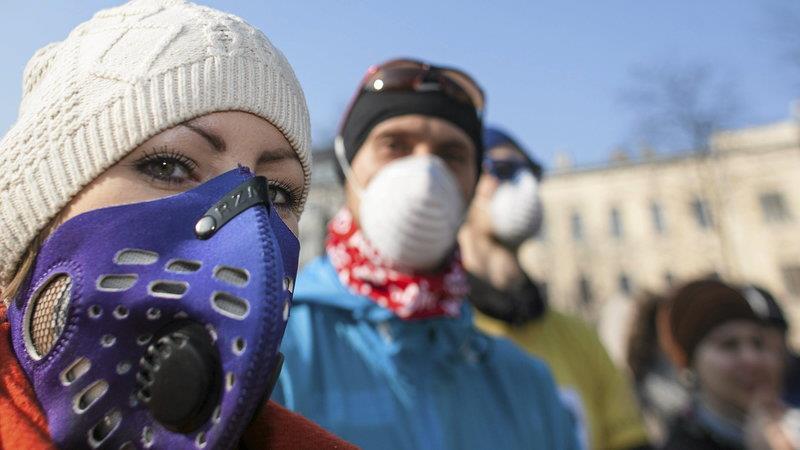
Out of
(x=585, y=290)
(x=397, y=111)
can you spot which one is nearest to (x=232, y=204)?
(x=397, y=111)

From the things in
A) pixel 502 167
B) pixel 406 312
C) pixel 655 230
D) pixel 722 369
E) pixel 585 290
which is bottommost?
pixel 585 290

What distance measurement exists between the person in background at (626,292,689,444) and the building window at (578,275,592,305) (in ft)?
97.4

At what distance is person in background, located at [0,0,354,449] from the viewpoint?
0.86m

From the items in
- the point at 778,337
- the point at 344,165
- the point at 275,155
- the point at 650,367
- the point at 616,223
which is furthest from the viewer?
the point at 616,223

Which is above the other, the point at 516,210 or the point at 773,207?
the point at 516,210

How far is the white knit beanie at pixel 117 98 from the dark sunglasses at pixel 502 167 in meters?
2.86

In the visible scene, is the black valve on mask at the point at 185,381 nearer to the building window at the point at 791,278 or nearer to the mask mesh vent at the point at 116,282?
the mask mesh vent at the point at 116,282

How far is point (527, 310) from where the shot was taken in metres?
3.26

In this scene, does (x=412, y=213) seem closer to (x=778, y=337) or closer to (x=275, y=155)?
(x=275, y=155)

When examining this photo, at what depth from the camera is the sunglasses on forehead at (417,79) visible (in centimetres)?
227

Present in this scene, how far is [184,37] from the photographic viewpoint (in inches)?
44.3

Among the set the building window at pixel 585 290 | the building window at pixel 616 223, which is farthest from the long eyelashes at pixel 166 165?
the building window at pixel 616 223

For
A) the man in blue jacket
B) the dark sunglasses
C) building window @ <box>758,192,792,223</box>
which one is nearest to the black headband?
the man in blue jacket

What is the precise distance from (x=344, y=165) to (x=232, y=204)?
4.63 ft
